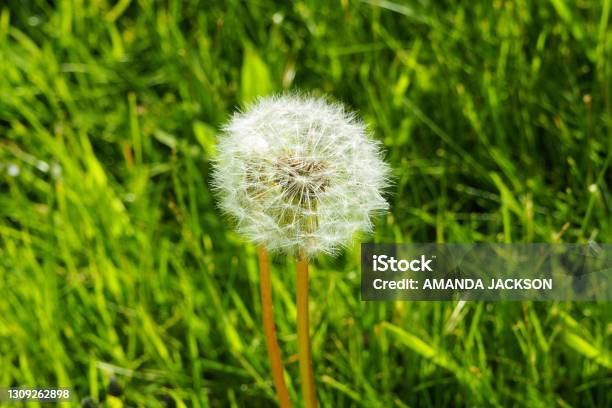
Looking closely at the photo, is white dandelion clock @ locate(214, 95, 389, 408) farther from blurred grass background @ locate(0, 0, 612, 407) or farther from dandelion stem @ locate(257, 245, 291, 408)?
blurred grass background @ locate(0, 0, 612, 407)

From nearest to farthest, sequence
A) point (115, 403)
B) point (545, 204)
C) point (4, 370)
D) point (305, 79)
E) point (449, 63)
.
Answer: point (115, 403) < point (4, 370) < point (545, 204) < point (449, 63) < point (305, 79)

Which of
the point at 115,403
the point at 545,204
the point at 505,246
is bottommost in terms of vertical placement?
the point at 115,403

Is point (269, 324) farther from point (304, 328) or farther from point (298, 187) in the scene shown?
point (298, 187)

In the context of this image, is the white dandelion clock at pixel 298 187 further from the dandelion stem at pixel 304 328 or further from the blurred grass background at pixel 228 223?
the blurred grass background at pixel 228 223

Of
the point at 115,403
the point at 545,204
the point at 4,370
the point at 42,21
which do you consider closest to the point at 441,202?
the point at 545,204

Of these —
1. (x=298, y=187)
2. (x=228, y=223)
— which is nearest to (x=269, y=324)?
(x=298, y=187)

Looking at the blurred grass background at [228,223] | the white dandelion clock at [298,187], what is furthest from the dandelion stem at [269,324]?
the blurred grass background at [228,223]

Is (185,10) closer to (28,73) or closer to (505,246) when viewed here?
(28,73)

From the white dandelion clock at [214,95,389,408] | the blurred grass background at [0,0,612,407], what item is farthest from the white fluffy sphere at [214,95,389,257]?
the blurred grass background at [0,0,612,407]
